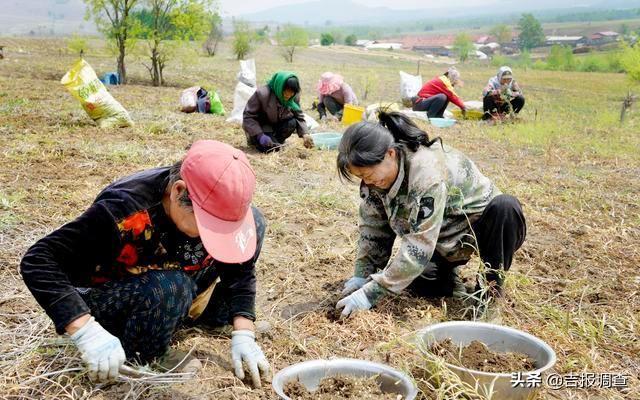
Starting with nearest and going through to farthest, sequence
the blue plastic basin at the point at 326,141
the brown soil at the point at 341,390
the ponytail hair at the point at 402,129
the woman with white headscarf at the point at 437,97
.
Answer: the brown soil at the point at 341,390 → the ponytail hair at the point at 402,129 → the blue plastic basin at the point at 326,141 → the woman with white headscarf at the point at 437,97

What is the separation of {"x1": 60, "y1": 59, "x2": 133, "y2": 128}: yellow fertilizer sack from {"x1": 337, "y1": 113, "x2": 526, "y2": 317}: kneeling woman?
15.2 ft

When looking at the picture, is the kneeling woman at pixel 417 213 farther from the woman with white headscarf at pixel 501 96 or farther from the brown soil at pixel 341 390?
the woman with white headscarf at pixel 501 96

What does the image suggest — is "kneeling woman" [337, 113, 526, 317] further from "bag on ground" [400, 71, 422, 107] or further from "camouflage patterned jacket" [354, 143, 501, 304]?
"bag on ground" [400, 71, 422, 107]

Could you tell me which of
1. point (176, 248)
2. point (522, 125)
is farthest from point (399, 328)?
point (522, 125)

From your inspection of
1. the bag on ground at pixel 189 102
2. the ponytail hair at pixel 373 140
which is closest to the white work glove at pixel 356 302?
the ponytail hair at pixel 373 140

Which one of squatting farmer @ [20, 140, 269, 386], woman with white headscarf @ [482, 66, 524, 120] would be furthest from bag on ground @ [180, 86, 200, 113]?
squatting farmer @ [20, 140, 269, 386]

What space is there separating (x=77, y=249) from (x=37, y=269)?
12 centimetres

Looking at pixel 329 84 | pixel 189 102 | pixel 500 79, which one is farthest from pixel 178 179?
pixel 500 79

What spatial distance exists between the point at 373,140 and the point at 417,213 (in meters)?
0.36

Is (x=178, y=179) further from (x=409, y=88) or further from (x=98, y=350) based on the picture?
(x=409, y=88)

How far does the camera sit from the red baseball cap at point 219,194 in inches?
64.2

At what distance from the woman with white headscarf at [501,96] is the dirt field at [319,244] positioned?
4.13 ft

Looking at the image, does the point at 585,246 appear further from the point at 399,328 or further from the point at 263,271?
the point at 263,271

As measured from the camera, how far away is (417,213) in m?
2.39
